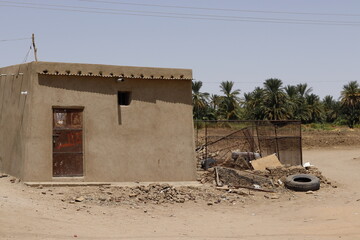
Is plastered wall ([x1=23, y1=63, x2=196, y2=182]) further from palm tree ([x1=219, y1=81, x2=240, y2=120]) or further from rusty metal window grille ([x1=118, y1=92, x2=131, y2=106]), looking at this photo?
palm tree ([x1=219, y1=81, x2=240, y2=120])

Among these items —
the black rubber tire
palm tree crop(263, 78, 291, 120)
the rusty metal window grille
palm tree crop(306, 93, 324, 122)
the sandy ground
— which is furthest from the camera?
palm tree crop(306, 93, 324, 122)

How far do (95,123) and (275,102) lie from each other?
51976 mm

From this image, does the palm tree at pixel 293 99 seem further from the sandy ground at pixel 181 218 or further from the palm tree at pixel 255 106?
the sandy ground at pixel 181 218

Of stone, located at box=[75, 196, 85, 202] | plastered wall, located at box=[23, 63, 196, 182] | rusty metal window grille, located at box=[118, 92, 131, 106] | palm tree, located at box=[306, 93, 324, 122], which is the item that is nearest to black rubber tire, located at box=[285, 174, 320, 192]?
plastered wall, located at box=[23, 63, 196, 182]

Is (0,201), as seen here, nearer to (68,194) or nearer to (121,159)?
(68,194)

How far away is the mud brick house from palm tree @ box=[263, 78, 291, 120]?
160 ft

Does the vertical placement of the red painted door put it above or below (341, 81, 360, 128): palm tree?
below

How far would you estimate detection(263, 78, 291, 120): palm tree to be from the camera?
2677 inches

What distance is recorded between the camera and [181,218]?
16.1 m

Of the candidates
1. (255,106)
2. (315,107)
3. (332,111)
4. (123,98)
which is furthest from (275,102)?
(123,98)

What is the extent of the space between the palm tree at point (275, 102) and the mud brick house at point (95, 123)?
160 ft

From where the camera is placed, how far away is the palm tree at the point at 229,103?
2890 inches

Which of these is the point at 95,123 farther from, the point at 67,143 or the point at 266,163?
the point at 266,163

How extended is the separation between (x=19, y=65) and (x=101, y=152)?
3.69m
